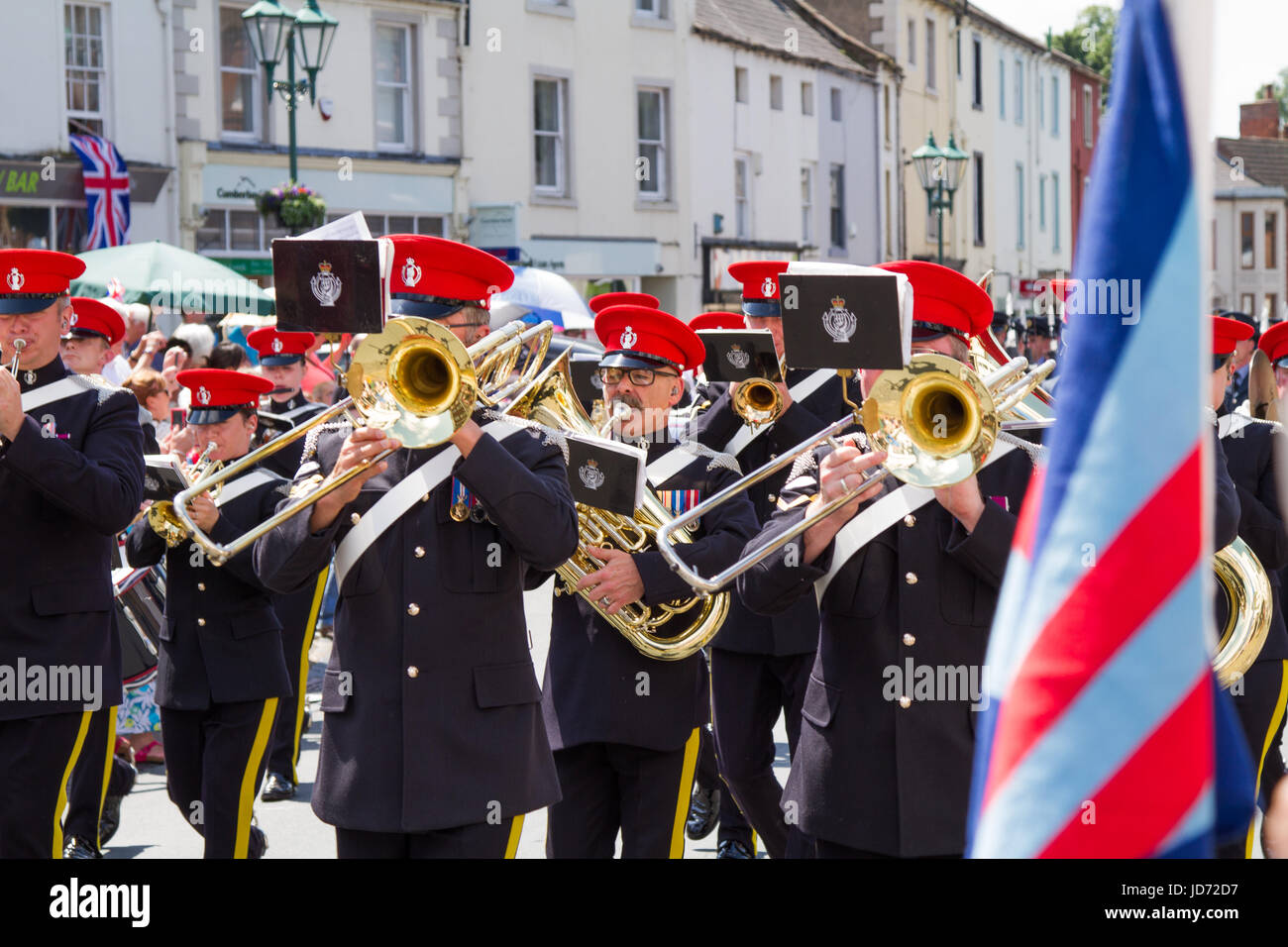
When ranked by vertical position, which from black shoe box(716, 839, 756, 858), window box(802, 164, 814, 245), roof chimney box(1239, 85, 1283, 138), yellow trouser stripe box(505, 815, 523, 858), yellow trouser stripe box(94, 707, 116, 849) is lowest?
black shoe box(716, 839, 756, 858)

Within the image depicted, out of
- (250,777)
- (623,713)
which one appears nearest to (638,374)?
(623,713)

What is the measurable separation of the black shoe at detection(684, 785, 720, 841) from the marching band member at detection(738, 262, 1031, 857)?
332 cm

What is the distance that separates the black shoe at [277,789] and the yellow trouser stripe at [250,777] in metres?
1.84

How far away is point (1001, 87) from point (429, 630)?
4760 centimetres

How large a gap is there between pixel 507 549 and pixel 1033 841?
259cm

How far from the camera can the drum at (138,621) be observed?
7758mm

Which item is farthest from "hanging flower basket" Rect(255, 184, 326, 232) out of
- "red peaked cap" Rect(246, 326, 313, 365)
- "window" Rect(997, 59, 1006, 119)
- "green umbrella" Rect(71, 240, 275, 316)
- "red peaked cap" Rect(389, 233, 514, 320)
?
"window" Rect(997, 59, 1006, 119)

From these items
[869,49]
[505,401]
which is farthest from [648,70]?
[505,401]

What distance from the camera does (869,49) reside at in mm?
39781

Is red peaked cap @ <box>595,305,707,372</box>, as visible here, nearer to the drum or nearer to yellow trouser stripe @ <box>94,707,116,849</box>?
yellow trouser stripe @ <box>94,707,116,849</box>

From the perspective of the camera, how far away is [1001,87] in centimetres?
4959

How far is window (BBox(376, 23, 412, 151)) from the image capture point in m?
26.0

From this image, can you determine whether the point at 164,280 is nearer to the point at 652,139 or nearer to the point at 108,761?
the point at 108,761
